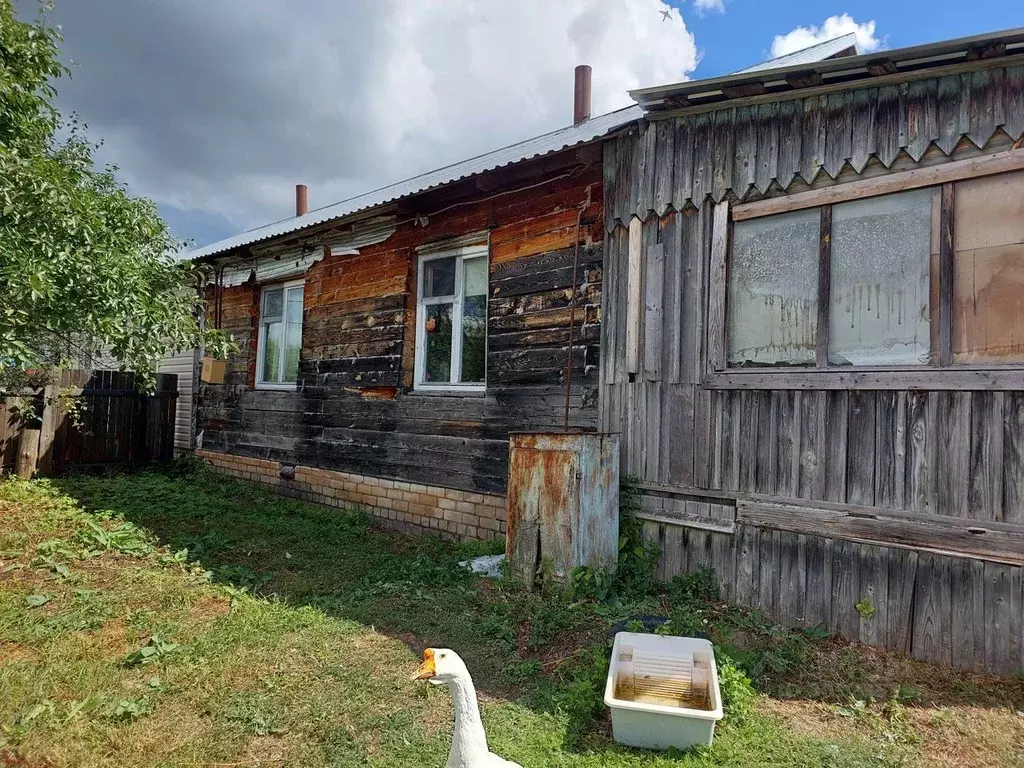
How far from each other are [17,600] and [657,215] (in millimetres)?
5761

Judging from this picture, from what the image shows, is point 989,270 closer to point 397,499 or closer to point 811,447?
point 811,447

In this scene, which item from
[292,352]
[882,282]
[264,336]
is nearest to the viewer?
[882,282]

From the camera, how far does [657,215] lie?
5.05 meters

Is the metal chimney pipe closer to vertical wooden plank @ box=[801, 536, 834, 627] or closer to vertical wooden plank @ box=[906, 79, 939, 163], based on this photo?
vertical wooden plank @ box=[906, 79, 939, 163]

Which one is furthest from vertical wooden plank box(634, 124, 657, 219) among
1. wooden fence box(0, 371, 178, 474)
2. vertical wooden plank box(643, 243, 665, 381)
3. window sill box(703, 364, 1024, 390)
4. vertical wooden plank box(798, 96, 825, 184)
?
wooden fence box(0, 371, 178, 474)

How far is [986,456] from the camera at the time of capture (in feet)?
11.8

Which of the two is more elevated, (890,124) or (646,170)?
(646,170)

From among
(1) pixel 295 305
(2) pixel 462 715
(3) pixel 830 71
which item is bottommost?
(2) pixel 462 715

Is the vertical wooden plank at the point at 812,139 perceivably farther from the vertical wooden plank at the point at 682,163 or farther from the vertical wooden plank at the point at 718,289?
the vertical wooden plank at the point at 682,163

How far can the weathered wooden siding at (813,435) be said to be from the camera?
3.60 m

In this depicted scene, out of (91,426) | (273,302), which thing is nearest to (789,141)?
(273,302)

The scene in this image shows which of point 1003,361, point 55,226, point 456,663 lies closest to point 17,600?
point 55,226

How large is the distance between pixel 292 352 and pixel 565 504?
616cm

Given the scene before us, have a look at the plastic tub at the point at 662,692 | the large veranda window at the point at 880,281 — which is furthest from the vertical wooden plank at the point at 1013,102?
the plastic tub at the point at 662,692
